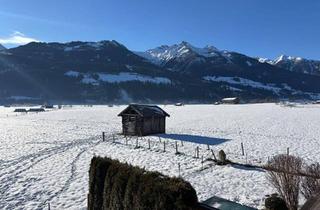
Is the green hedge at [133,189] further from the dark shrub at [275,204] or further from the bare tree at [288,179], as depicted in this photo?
the bare tree at [288,179]

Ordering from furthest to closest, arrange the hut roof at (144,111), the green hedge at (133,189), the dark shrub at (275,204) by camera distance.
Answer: the hut roof at (144,111), the dark shrub at (275,204), the green hedge at (133,189)

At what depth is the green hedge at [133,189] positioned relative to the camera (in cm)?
1197

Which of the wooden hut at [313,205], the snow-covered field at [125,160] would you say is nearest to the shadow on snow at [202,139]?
the snow-covered field at [125,160]

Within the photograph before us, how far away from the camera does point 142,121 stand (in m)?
51.2

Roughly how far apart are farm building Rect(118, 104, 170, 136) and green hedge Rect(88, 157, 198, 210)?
34.3 meters

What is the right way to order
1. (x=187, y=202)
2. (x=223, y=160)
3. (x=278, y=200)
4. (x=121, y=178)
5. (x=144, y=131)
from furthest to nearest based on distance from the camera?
(x=144, y=131) → (x=223, y=160) → (x=278, y=200) → (x=121, y=178) → (x=187, y=202)

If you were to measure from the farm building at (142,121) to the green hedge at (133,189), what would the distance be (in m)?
34.3

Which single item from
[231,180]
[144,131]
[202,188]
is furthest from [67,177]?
[144,131]

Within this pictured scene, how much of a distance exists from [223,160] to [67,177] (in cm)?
1335

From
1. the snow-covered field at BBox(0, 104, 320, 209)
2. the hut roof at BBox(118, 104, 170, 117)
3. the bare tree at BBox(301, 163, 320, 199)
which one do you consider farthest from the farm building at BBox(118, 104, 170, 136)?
the bare tree at BBox(301, 163, 320, 199)

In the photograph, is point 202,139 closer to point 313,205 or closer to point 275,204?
point 275,204

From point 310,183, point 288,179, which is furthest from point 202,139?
point 288,179

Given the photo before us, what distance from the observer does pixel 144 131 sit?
168 ft

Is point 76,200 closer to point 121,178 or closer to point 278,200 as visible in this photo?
point 121,178
